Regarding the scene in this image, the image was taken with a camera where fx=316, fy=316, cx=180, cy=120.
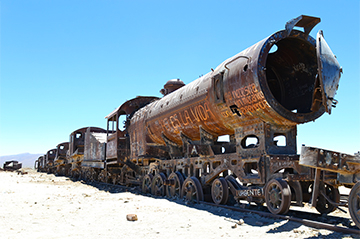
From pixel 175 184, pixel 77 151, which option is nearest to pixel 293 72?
pixel 175 184

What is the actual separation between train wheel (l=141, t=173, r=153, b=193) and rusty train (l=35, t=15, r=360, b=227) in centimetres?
25

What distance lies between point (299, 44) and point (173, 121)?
4.52m

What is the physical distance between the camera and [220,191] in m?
7.88

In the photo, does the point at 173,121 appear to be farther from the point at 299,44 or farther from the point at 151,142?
the point at 299,44

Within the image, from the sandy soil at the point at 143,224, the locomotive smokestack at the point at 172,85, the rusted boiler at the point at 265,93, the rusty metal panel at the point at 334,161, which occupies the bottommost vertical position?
the sandy soil at the point at 143,224

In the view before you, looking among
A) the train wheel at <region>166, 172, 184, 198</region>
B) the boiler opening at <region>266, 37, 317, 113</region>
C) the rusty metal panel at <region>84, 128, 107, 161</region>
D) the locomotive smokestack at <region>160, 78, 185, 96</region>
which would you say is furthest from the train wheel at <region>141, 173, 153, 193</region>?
the boiler opening at <region>266, 37, 317, 113</region>

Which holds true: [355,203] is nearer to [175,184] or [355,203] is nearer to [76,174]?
[175,184]

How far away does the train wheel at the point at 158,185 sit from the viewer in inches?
430

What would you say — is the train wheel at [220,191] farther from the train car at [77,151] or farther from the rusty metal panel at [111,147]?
the train car at [77,151]

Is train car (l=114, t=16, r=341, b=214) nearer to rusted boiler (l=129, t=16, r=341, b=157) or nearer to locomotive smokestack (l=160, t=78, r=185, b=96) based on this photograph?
rusted boiler (l=129, t=16, r=341, b=157)

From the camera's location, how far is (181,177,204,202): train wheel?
28.7 feet

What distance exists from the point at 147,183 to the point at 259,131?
6613mm

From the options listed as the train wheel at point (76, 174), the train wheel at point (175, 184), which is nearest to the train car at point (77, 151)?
the train wheel at point (76, 174)

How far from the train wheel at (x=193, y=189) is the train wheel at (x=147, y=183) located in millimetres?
2818
